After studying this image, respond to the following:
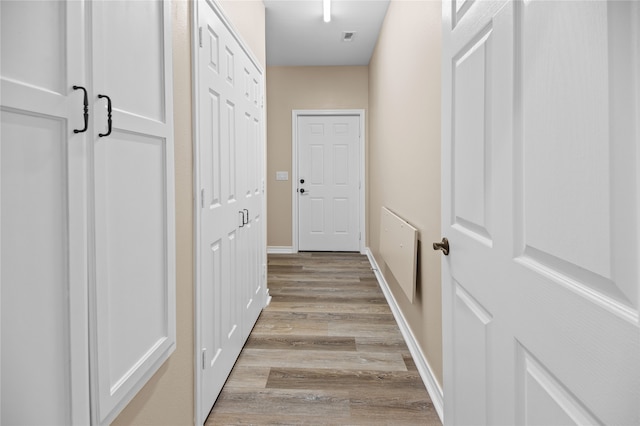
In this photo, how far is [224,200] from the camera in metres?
2.09

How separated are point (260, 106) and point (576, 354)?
2.88 m

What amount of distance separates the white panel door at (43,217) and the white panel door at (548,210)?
890mm

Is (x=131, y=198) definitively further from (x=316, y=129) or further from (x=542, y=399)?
(x=316, y=129)

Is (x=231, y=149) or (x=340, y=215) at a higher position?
(x=231, y=149)

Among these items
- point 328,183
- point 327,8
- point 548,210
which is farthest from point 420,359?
point 328,183

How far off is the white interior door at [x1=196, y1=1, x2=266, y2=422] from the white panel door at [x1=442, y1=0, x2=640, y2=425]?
1068 mm

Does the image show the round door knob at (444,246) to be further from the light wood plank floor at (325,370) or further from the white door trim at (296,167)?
the white door trim at (296,167)

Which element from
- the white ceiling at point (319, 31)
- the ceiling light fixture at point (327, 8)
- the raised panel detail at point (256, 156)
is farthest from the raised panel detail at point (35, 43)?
the white ceiling at point (319, 31)

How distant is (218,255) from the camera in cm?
198

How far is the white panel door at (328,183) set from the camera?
5707 mm

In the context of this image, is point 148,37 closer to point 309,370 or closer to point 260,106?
point 309,370

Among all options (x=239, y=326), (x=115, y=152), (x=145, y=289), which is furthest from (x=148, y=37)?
(x=239, y=326)

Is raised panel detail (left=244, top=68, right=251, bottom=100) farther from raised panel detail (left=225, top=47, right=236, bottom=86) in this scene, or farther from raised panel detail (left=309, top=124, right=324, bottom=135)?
raised panel detail (left=309, top=124, right=324, bottom=135)

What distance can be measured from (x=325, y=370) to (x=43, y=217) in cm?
185
